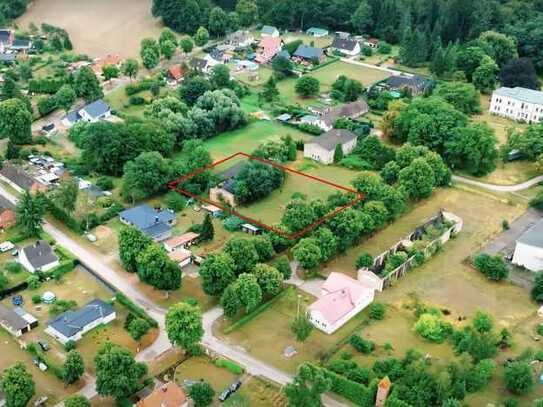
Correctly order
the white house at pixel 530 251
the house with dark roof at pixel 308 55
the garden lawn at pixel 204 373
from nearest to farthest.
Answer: the garden lawn at pixel 204 373
the white house at pixel 530 251
the house with dark roof at pixel 308 55

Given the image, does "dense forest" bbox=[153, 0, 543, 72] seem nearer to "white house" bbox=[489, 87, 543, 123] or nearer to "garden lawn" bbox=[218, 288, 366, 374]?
"white house" bbox=[489, 87, 543, 123]

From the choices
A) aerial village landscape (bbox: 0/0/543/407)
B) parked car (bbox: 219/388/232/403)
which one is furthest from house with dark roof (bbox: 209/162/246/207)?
parked car (bbox: 219/388/232/403)

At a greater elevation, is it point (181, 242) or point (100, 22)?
point (100, 22)

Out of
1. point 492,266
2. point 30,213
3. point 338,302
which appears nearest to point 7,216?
point 30,213

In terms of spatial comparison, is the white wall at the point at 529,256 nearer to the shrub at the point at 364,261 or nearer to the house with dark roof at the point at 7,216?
the shrub at the point at 364,261

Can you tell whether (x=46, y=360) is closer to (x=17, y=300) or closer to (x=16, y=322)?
(x=16, y=322)

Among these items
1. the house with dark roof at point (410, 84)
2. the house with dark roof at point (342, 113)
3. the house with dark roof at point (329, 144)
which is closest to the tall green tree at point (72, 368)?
the house with dark roof at point (329, 144)
